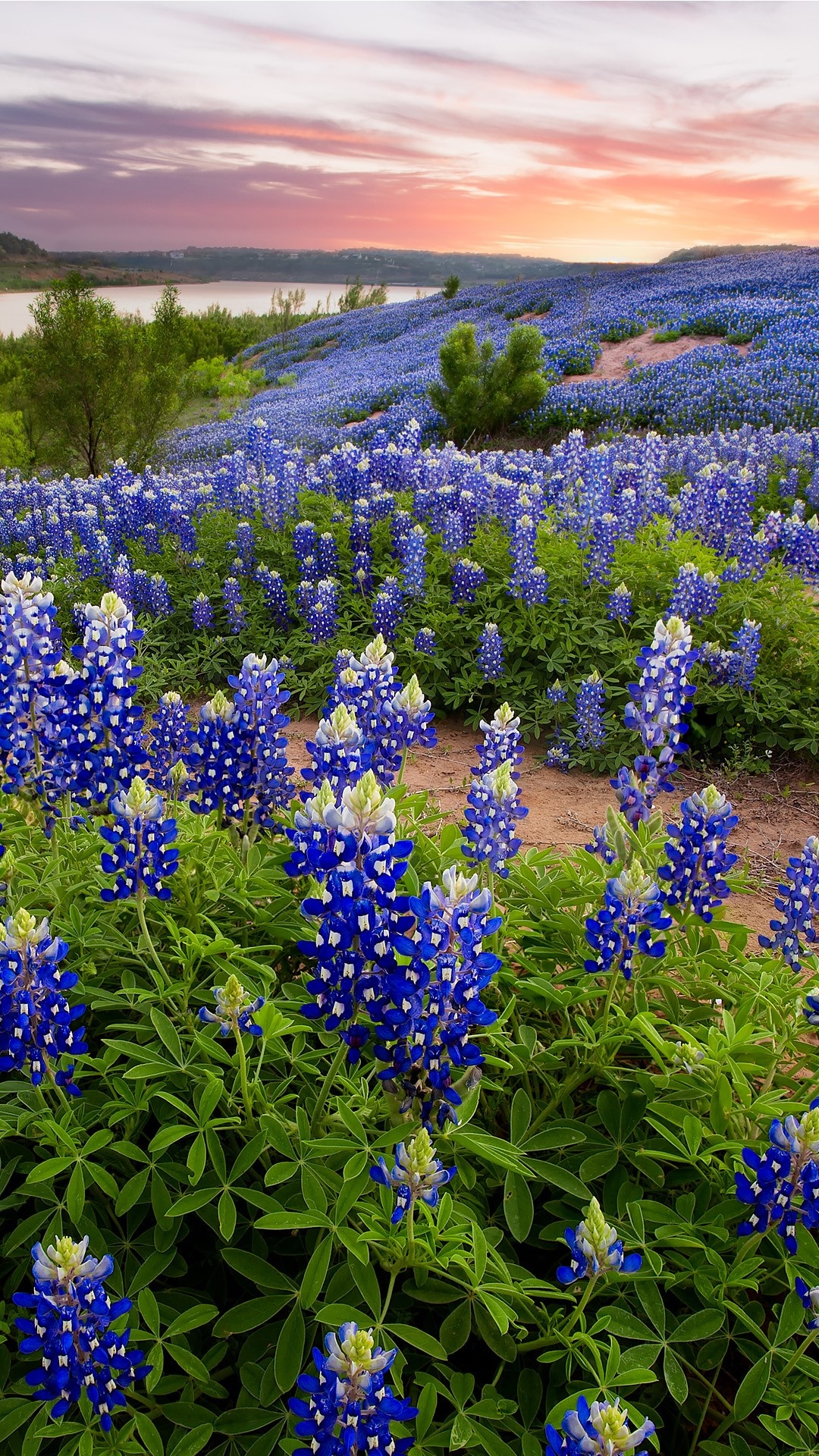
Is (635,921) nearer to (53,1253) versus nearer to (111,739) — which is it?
(53,1253)

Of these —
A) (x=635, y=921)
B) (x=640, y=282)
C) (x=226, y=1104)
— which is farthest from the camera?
(x=640, y=282)

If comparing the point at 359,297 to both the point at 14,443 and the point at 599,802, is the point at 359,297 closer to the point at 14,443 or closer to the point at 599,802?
the point at 14,443

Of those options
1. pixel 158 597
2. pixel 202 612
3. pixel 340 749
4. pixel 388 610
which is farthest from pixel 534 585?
pixel 340 749

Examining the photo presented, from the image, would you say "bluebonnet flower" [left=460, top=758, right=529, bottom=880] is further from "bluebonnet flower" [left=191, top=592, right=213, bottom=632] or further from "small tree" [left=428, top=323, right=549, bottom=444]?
"small tree" [left=428, top=323, right=549, bottom=444]

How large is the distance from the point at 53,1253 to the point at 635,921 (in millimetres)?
1533

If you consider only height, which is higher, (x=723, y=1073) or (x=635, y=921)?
(x=635, y=921)

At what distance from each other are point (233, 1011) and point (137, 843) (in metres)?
0.62

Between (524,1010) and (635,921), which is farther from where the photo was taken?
(524,1010)

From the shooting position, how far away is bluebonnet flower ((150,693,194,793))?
13.2 ft

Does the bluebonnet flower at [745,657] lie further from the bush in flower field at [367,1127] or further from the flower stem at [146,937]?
the flower stem at [146,937]

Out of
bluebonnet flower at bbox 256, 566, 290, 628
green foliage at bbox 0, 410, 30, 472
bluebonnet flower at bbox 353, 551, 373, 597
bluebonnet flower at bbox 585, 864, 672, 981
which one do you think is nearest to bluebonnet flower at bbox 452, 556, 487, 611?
bluebonnet flower at bbox 353, 551, 373, 597

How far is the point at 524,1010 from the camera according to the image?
118 inches

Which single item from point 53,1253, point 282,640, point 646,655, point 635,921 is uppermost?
point 646,655

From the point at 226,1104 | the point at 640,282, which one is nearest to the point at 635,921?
the point at 226,1104
